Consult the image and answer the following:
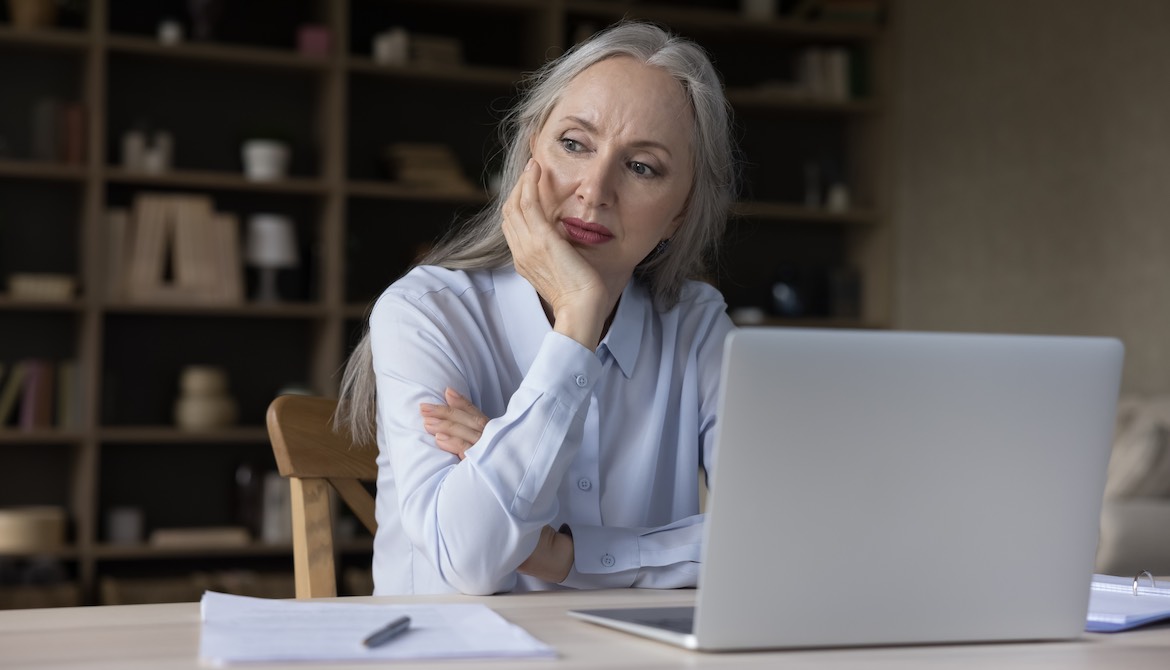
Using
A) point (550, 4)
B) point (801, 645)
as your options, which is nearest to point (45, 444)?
point (550, 4)

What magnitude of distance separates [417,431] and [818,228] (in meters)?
4.19

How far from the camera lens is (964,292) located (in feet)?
16.1

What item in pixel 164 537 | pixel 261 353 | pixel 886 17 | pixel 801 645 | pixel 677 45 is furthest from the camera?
pixel 886 17

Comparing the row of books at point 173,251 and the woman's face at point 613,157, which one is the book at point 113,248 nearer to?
the row of books at point 173,251

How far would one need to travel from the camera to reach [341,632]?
35.4 inches

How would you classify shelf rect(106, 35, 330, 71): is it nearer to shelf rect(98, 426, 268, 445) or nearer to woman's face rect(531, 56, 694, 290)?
shelf rect(98, 426, 268, 445)

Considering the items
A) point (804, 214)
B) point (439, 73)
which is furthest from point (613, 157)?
point (804, 214)

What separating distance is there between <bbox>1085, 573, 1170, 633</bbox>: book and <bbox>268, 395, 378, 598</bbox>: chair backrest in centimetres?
79

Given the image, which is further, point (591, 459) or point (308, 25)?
point (308, 25)

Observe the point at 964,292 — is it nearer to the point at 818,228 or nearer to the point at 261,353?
the point at 818,228

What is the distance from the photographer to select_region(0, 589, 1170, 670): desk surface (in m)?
0.85

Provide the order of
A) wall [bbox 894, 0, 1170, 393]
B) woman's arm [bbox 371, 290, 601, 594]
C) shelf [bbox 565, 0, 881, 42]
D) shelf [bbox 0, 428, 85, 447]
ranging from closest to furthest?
woman's arm [bbox 371, 290, 601, 594]
shelf [bbox 0, 428, 85, 447]
wall [bbox 894, 0, 1170, 393]
shelf [bbox 565, 0, 881, 42]

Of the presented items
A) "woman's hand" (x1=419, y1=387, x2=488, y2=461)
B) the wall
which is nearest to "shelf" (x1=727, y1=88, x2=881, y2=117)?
the wall

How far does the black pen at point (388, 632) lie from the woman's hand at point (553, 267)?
512 millimetres
